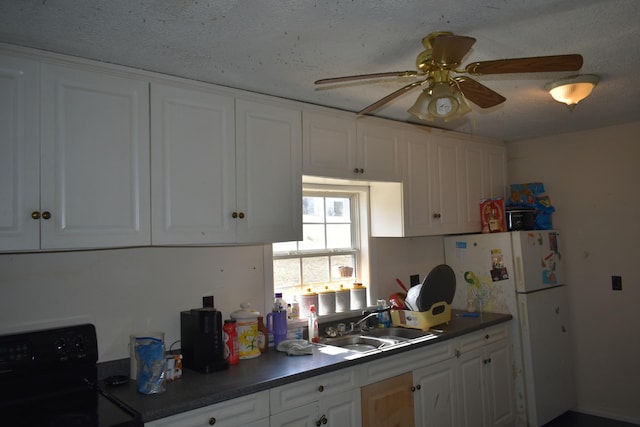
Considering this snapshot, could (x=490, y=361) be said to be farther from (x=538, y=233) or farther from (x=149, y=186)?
(x=149, y=186)

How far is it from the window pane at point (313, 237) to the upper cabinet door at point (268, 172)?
49 cm

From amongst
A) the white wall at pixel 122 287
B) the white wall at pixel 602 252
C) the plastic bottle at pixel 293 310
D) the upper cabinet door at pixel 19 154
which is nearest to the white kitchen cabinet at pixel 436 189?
the white wall at pixel 602 252

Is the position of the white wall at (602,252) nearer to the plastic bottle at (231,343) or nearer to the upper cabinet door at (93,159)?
the plastic bottle at (231,343)

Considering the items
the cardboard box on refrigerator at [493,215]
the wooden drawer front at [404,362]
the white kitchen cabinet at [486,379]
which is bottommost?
the white kitchen cabinet at [486,379]

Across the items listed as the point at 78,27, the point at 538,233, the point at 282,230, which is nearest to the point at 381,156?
the point at 282,230

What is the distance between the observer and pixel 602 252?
12.4ft

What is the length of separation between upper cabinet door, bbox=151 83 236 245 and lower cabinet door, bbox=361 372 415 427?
1.13 metres

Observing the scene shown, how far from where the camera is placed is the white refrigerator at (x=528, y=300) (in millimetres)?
3457

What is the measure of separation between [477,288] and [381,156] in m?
1.40

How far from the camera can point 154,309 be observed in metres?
2.39

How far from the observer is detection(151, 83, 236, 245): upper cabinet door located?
2.14m

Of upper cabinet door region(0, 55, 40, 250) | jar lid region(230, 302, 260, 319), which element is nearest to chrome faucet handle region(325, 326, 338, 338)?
jar lid region(230, 302, 260, 319)

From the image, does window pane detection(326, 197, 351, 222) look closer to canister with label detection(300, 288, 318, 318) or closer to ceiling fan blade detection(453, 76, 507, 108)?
canister with label detection(300, 288, 318, 318)

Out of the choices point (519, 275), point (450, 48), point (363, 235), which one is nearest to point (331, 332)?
point (363, 235)
